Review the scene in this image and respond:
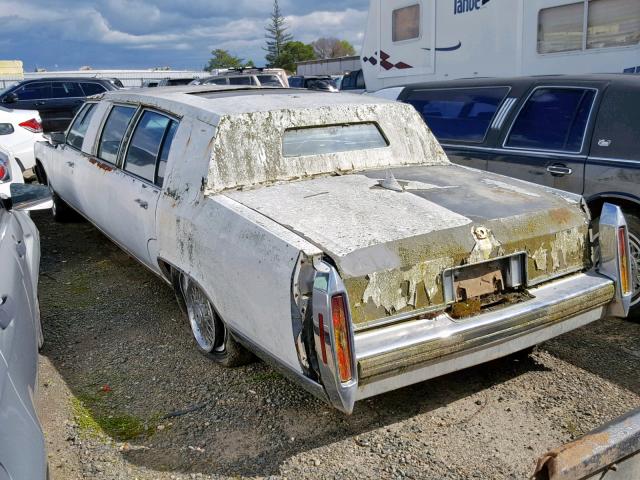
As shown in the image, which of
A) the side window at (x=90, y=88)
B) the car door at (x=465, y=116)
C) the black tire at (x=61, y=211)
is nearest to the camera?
the car door at (x=465, y=116)

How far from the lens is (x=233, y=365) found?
3732 mm

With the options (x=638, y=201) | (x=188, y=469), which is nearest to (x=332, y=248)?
(x=188, y=469)

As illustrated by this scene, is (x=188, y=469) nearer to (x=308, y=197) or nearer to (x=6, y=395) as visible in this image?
(x=6, y=395)

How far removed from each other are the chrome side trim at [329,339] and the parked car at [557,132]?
2.65 metres

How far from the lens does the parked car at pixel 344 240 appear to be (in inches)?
111

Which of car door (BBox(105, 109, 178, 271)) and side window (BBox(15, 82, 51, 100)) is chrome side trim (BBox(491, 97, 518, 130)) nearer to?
car door (BBox(105, 109, 178, 271))

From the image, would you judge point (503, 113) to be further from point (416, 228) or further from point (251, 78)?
point (251, 78)

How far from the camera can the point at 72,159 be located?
5875mm

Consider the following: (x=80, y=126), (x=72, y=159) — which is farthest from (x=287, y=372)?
(x=80, y=126)

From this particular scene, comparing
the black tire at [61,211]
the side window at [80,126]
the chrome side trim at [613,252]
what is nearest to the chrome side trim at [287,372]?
the chrome side trim at [613,252]

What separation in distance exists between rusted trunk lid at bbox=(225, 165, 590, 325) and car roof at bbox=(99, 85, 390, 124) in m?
0.64

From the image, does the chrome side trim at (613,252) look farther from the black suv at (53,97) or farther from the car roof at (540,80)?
the black suv at (53,97)

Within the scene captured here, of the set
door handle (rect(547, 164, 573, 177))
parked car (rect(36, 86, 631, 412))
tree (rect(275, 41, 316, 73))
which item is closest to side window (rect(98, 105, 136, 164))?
parked car (rect(36, 86, 631, 412))

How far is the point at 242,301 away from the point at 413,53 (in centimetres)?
807
